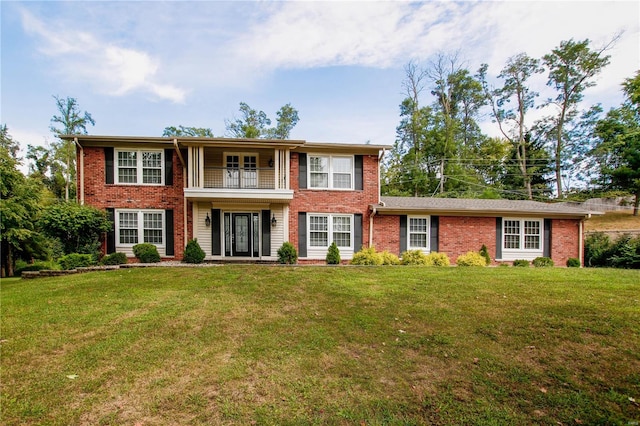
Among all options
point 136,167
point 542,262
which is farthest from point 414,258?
point 136,167

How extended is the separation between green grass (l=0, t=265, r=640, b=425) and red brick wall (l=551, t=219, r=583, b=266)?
330 inches

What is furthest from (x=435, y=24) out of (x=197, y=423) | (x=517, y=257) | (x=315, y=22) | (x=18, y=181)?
(x=18, y=181)

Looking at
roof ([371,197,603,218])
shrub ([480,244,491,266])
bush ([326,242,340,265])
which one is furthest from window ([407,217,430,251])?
bush ([326,242,340,265])

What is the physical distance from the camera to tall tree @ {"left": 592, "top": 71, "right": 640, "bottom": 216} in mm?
22578

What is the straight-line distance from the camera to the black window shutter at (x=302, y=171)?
13.1 m

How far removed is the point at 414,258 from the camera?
11.8 m

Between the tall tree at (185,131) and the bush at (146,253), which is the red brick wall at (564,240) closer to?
the bush at (146,253)

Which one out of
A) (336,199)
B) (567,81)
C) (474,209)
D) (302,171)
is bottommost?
(474,209)

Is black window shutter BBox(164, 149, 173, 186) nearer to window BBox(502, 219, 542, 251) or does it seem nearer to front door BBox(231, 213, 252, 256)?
front door BBox(231, 213, 252, 256)

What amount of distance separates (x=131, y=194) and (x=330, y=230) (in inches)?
341

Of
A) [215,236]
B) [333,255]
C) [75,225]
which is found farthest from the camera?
[215,236]

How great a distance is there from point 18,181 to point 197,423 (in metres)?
17.5

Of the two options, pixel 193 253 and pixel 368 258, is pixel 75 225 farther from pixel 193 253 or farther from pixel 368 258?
pixel 368 258

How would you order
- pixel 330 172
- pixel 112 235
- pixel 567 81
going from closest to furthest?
pixel 112 235, pixel 330 172, pixel 567 81
